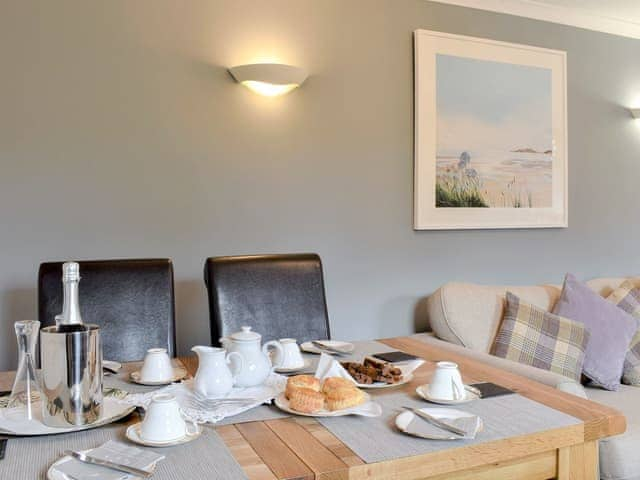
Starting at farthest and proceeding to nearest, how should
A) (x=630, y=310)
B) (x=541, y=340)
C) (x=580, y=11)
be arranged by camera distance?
(x=580, y=11), (x=630, y=310), (x=541, y=340)

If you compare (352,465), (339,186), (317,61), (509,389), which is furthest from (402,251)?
(352,465)

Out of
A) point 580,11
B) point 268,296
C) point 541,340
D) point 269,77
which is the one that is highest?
point 580,11

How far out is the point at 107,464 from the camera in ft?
3.28

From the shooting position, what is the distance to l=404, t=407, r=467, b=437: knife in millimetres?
1150

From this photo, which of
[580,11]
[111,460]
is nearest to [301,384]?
[111,460]

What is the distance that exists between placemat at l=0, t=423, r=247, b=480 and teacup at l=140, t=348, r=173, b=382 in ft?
1.02

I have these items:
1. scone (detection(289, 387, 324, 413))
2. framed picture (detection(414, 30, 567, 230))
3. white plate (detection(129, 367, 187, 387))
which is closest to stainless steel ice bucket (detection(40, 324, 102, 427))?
white plate (detection(129, 367, 187, 387))

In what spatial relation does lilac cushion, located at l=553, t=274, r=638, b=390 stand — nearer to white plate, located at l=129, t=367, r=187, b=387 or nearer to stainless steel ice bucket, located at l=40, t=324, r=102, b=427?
white plate, located at l=129, t=367, r=187, b=387

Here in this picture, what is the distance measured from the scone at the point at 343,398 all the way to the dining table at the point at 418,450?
0.04 metres

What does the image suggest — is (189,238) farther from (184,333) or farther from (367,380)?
(367,380)

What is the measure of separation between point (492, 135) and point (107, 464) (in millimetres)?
2711

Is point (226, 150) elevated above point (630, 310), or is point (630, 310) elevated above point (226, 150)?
point (226, 150)

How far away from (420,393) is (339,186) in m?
1.60

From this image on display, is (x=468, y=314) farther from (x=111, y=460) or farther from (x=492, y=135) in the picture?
(x=111, y=460)
